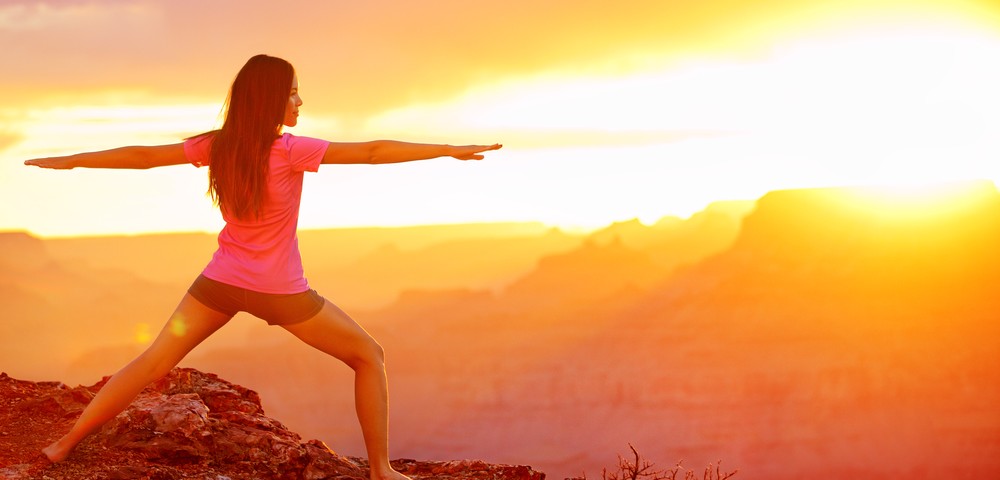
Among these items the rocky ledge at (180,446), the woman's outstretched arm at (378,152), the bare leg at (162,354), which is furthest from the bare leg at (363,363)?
the woman's outstretched arm at (378,152)

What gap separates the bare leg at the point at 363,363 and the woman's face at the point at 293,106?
1080 millimetres

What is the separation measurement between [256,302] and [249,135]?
37.0 inches

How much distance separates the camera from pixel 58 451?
6.69 m

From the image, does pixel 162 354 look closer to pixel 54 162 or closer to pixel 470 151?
pixel 54 162

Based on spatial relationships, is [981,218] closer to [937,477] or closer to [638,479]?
[937,477]

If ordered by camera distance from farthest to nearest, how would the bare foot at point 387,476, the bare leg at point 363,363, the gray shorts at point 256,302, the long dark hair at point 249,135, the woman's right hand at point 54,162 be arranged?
1. the bare foot at point 387,476
2. the woman's right hand at point 54,162
3. the bare leg at point 363,363
4. the gray shorts at point 256,302
5. the long dark hair at point 249,135

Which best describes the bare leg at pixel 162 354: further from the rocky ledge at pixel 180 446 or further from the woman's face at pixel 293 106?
the woman's face at pixel 293 106

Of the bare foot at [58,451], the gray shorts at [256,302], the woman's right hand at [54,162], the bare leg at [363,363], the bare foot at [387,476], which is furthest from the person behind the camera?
the bare foot at [387,476]

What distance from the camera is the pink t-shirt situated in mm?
6055

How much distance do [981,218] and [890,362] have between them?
68.9 feet

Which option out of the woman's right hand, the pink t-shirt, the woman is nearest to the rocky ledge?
the woman

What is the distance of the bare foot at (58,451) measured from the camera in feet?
21.9

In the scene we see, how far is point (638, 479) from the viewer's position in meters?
8.77

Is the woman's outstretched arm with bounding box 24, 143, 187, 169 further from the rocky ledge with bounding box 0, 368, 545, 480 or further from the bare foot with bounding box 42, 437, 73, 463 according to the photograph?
the rocky ledge with bounding box 0, 368, 545, 480
